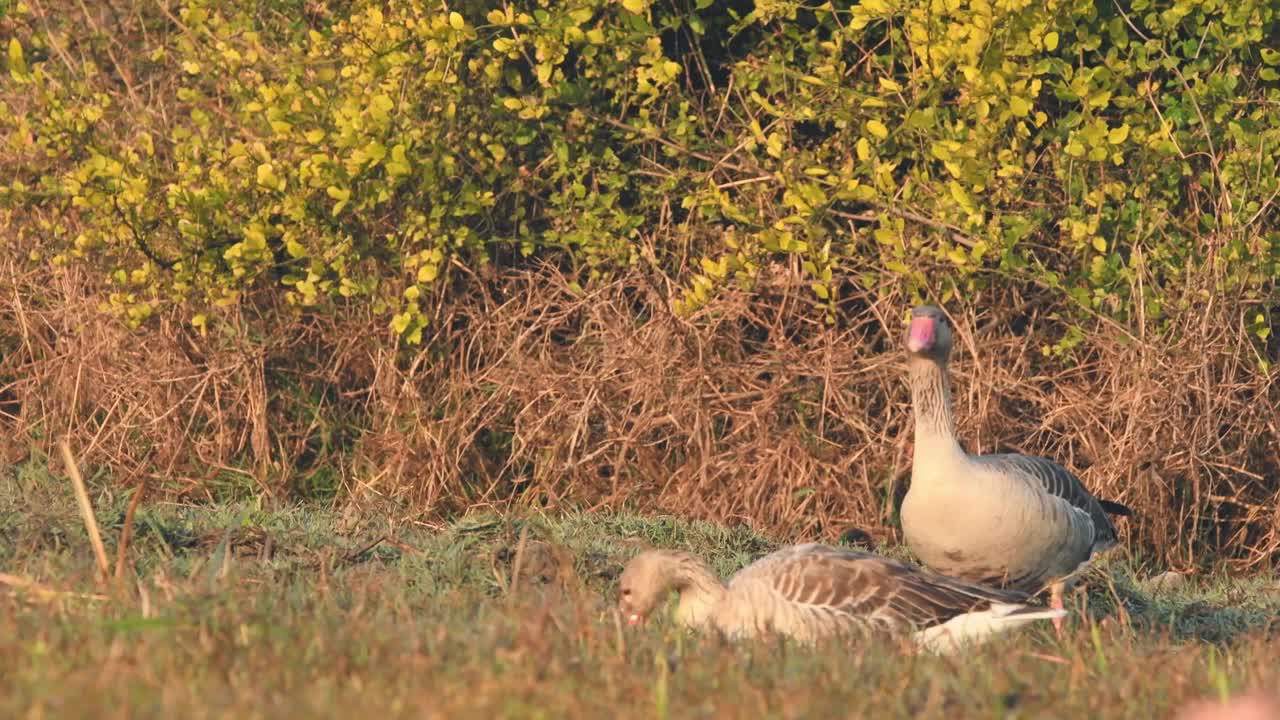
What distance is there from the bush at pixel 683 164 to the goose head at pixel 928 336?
104 cm

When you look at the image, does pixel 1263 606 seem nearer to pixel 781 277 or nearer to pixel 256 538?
pixel 781 277

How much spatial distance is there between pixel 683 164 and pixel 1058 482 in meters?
3.06

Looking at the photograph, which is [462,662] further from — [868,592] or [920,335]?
[920,335]

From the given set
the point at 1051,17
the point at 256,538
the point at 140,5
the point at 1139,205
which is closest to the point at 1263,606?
the point at 1139,205

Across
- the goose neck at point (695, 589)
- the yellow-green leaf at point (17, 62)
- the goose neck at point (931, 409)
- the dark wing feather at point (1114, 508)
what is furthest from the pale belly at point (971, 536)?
the yellow-green leaf at point (17, 62)

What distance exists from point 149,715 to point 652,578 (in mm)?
3216

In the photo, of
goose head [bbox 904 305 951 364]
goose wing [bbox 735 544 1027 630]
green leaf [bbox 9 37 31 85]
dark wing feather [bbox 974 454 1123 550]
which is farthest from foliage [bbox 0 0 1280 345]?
goose wing [bbox 735 544 1027 630]

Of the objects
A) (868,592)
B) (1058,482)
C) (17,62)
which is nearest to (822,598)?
(868,592)

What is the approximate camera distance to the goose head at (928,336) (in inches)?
294

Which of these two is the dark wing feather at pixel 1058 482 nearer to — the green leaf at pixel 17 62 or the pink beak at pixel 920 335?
the pink beak at pixel 920 335

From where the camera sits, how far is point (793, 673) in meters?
4.42

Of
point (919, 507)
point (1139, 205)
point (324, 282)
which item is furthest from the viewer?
point (324, 282)

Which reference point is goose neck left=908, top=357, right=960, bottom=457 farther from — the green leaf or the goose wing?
the green leaf

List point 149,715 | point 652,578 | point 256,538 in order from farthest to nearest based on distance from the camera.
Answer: point 256,538 < point 652,578 < point 149,715
